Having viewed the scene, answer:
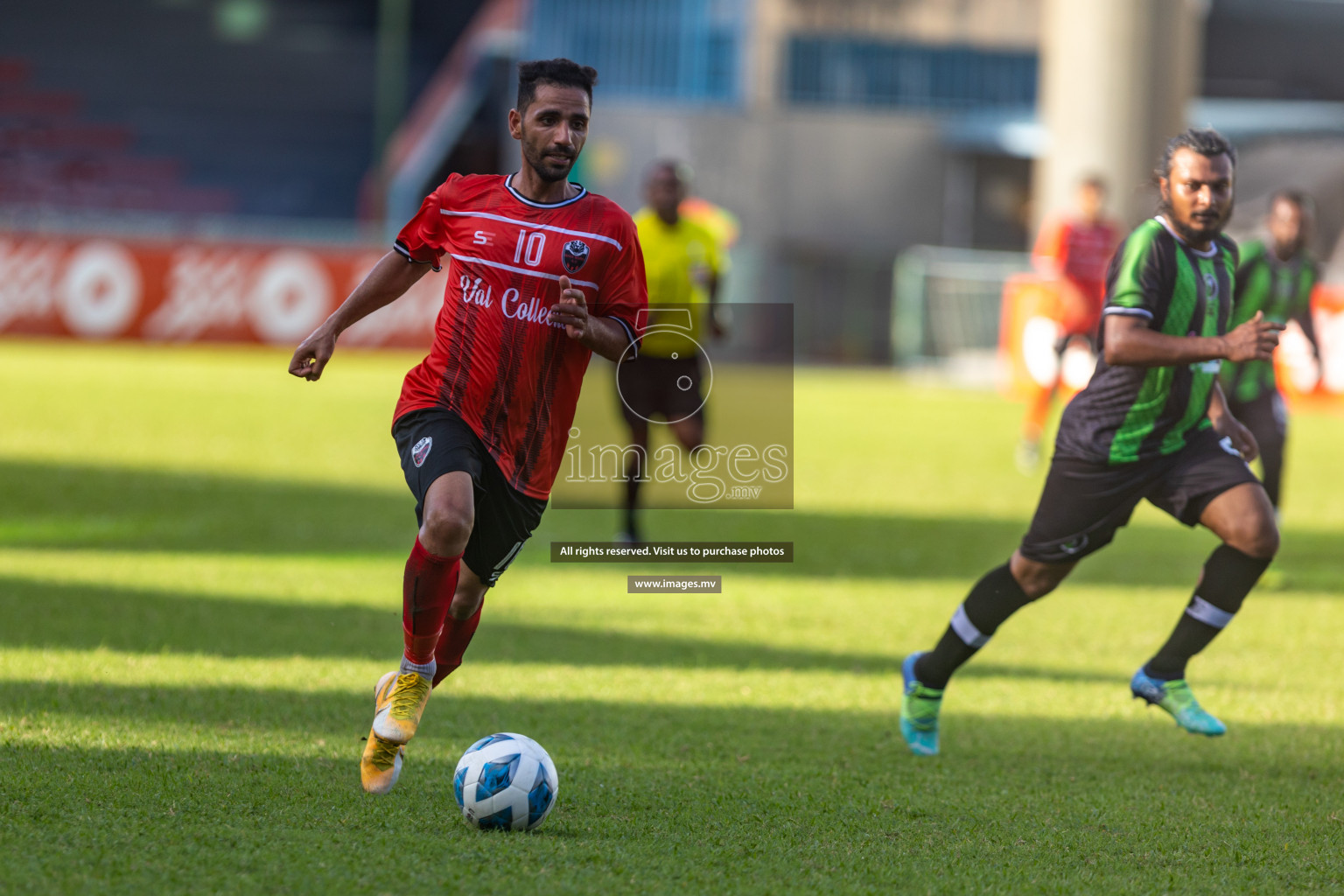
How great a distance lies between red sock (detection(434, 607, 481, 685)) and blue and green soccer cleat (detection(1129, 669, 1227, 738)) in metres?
2.43

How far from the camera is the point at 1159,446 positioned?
582 cm

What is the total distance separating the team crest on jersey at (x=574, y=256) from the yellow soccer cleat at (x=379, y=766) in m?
1.47

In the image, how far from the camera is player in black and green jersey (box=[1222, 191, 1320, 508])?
9.98 meters

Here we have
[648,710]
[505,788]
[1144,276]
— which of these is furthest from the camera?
[648,710]

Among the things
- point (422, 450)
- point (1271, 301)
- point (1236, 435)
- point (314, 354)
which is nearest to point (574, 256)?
point (422, 450)

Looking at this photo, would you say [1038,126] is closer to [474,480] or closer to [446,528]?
[474,480]

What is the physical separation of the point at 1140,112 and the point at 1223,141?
66.3 feet

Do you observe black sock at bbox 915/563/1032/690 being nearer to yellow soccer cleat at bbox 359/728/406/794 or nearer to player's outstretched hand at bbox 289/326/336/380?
yellow soccer cleat at bbox 359/728/406/794

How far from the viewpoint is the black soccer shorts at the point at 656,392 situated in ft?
34.2

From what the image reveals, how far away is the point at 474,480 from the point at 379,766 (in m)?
0.86

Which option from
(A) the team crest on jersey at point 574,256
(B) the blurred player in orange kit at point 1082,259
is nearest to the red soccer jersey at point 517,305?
(A) the team crest on jersey at point 574,256

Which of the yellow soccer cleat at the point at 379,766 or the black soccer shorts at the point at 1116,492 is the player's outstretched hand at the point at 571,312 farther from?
the black soccer shorts at the point at 1116,492

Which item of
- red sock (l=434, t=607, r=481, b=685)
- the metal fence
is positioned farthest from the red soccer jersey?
the metal fence

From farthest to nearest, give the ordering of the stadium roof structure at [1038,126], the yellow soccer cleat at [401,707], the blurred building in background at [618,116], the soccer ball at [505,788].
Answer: the stadium roof structure at [1038,126]
the blurred building in background at [618,116]
the yellow soccer cleat at [401,707]
the soccer ball at [505,788]
